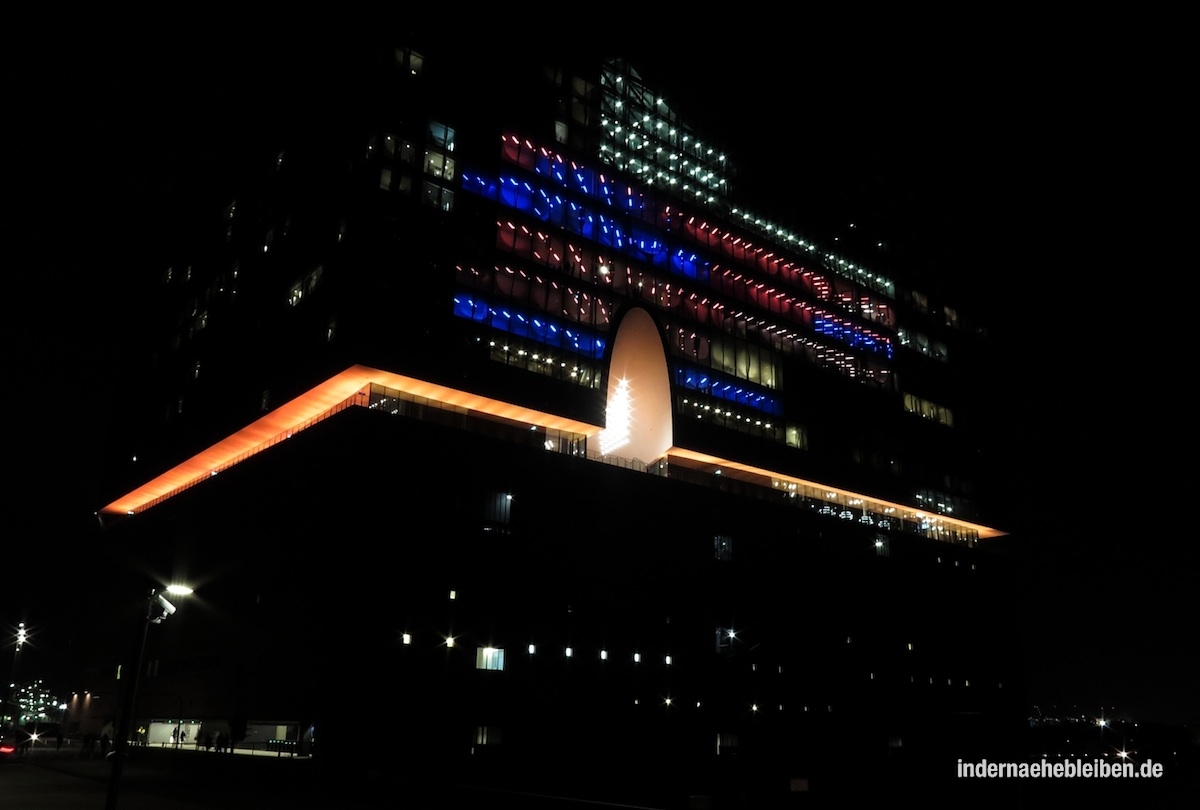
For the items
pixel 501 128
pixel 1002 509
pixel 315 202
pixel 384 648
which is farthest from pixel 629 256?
pixel 1002 509

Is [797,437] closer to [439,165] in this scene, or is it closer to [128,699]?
[439,165]

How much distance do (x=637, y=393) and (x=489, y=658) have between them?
22965mm

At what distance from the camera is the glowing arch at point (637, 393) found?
194 ft

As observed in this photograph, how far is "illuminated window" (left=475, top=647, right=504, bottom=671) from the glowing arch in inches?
750

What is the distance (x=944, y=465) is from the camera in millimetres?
80062

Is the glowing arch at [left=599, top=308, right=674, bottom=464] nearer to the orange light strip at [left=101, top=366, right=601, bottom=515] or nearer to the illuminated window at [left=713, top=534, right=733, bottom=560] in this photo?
the orange light strip at [left=101, top=366, right=601, bottom=515]

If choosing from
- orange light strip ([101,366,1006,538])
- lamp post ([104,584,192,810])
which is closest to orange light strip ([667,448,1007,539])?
orange light strip ([101,366,1006,538])

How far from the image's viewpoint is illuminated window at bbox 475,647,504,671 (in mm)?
43812

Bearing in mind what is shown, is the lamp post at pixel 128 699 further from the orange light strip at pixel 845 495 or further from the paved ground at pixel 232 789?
the orange light strip at pixel 845 495

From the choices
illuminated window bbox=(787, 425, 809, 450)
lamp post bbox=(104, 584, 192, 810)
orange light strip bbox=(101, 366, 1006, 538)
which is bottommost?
lamp post bbox=(104, 584, 192, 810)

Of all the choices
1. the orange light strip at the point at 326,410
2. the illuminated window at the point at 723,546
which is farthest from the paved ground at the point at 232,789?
the illuminated window at the point at 723,546

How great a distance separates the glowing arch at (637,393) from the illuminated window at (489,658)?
62.5ft

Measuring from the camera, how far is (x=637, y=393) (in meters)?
60.6

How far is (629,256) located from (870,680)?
3610 cm
